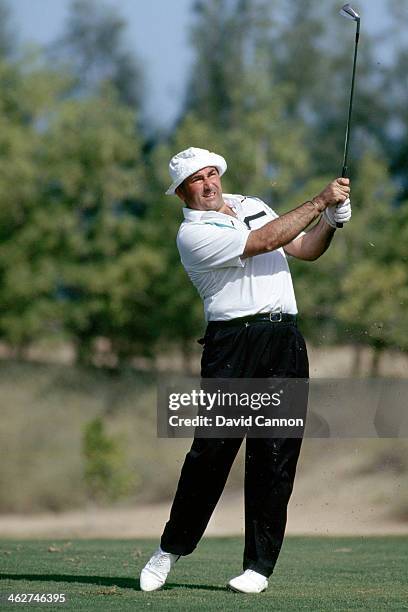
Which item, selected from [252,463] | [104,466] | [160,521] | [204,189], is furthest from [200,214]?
[160,521]

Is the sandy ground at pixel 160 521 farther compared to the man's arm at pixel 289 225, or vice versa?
the sandy ground at pixel 160 521

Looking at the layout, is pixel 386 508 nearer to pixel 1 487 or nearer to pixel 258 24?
pixel 1 487

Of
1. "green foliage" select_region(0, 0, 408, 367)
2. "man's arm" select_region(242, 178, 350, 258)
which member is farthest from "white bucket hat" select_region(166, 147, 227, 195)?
"green foliage" select_region(0, 0, 408, 367)

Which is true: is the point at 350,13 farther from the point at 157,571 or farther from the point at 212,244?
the point at 157,571

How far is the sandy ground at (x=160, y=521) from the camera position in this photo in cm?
1562

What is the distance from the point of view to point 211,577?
622cm

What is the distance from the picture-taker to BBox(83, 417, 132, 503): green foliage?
60.3 ft

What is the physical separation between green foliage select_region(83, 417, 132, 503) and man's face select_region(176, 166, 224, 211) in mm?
12914

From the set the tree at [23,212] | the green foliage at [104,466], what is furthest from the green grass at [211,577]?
the tree at [23,212]

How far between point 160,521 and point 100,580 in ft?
43.1

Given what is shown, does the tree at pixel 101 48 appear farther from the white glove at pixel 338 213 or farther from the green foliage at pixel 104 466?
the white glove at pixel 338 213

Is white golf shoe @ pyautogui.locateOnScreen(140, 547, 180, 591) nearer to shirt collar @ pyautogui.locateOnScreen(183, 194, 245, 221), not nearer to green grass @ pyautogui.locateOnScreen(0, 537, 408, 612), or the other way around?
green grass @ pyautogui.locateOnScreen(0, 537, 408, 612)

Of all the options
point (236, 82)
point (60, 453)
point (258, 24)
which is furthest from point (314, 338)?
point (258, 24)

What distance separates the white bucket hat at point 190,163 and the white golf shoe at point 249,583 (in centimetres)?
189
